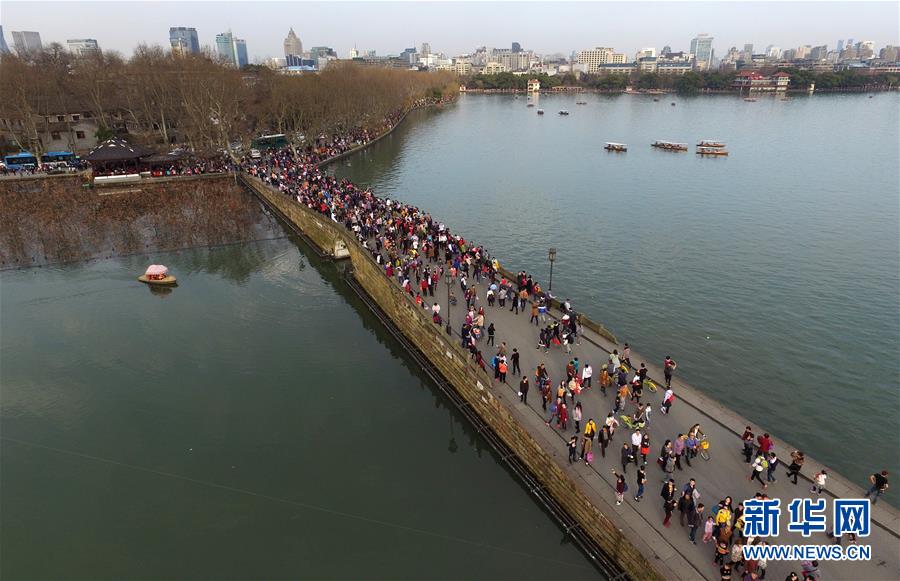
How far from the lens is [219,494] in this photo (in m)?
16.2

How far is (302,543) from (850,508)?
46.8 ft

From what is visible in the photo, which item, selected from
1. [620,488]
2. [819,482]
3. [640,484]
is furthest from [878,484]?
[620,488]

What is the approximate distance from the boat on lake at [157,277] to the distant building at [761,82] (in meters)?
220

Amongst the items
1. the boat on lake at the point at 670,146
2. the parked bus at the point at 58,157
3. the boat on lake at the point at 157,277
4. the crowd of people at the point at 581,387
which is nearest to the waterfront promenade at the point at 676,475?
the crowd of people at the point at 581,387

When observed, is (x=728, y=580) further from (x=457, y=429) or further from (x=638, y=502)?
(x=457, y=429)

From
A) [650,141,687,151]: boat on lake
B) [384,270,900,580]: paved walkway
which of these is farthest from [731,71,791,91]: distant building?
[384,270,900,580]: paved walkway

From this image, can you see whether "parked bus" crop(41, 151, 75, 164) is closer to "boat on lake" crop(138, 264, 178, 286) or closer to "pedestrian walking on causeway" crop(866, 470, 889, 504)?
"boat on lake" crop(138, 264, 178, 286)

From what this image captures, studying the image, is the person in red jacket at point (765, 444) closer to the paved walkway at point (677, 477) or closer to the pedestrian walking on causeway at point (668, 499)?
the paved walkway at point (677, 477)

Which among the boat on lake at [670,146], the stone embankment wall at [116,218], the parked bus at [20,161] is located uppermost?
the parked bus at [20,161]

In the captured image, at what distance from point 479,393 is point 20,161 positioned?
6400 centimetres

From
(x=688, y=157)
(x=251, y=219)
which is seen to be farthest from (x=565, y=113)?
(x=251, y=219)

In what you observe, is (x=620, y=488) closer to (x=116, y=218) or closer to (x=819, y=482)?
(x=819, y=482)

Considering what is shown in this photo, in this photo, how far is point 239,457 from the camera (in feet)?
58.0

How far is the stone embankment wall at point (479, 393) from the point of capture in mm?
12805
